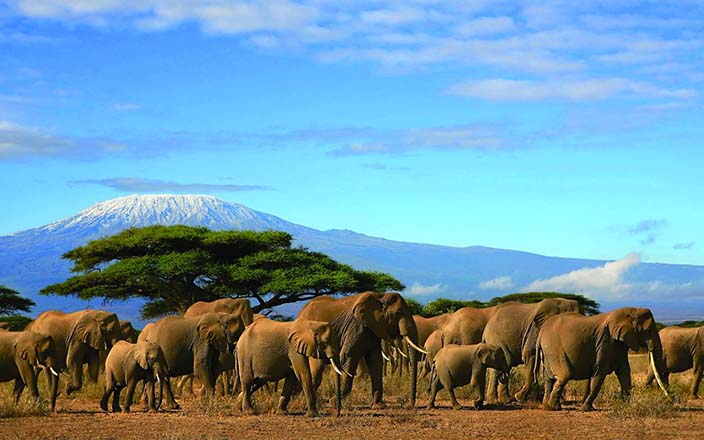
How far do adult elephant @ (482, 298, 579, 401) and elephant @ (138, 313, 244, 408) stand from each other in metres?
4.87

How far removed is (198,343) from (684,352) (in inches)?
392

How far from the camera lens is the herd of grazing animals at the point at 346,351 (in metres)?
19.5

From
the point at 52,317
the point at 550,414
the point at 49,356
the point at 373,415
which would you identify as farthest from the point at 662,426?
the point at 52,317

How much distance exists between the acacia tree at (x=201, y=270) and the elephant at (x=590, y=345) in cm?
2846

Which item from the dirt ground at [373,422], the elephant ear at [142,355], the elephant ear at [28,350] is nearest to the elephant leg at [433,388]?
the dirt ground at [373,422]

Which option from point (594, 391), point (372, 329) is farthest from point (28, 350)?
point (594, 391)

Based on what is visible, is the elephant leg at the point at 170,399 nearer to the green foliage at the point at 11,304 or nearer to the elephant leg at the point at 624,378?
the elephant leg at the point at 624,378

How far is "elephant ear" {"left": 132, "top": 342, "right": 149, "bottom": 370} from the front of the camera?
20359mm

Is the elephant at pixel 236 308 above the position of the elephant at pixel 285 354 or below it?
above

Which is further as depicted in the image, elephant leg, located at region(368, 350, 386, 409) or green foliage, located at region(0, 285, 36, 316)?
green foliage, located at region(0, 285, 36, 316)

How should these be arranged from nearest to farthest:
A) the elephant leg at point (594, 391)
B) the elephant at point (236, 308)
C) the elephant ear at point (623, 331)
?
the elephant ear at point (623, 331) → the elephant leg at point (594, 391) → the elephant at point (236, 308)

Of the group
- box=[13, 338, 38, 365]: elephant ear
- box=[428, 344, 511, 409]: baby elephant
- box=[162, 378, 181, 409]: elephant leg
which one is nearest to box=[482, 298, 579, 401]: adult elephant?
box=[428, 344, 511, 409]: baby elephant

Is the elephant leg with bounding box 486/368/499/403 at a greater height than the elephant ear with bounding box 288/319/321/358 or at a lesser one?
lesser

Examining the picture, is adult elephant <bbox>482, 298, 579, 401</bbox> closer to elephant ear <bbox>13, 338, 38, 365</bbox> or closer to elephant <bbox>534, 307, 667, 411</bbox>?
elephant <bbox>534, 307, 667, 411</bbox>
